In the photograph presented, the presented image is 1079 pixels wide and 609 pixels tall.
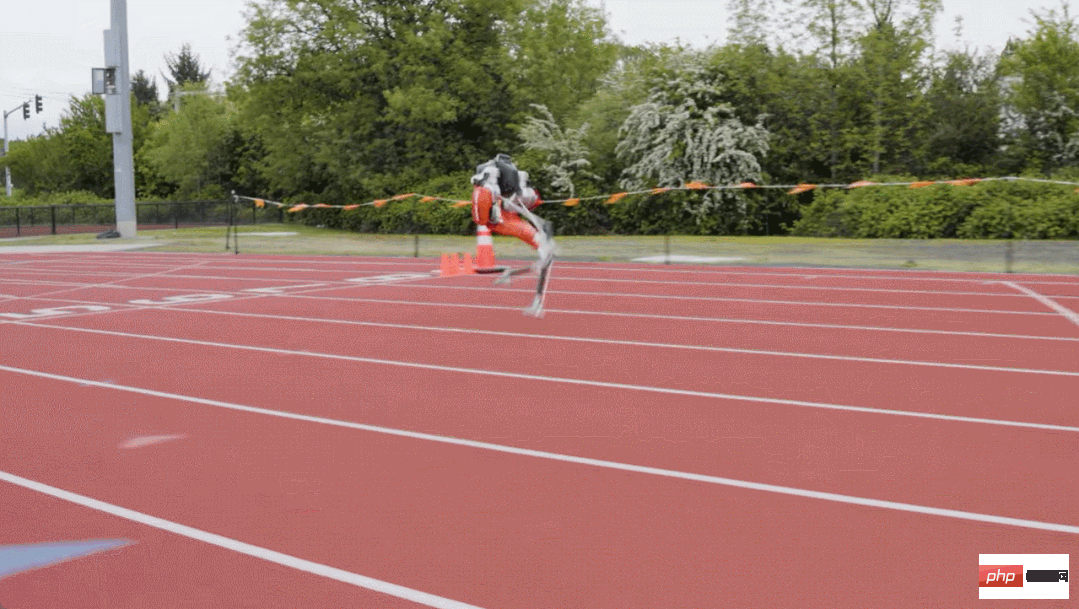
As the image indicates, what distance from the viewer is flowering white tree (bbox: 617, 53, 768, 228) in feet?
98.4

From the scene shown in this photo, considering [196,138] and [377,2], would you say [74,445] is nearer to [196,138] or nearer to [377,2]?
[377,2]

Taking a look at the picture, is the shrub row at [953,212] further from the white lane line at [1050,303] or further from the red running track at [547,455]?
the red running track at [547,455]

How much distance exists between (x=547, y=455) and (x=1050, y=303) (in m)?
9.91

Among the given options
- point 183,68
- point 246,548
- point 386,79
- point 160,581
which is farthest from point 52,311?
point 183,68

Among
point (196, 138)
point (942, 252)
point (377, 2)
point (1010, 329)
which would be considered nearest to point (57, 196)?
point (196, 138)

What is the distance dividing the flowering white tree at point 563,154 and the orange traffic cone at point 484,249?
59.9 feet

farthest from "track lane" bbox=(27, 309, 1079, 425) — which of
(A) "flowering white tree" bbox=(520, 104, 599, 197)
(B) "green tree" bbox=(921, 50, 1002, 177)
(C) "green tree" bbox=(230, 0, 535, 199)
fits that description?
(C) "green tree" bbox=(230, 0, 535, 199)

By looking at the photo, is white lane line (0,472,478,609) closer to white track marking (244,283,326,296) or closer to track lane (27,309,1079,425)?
track lane (27,309,1079,425)

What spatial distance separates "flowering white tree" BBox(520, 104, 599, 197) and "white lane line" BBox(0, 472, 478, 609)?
92.3ft

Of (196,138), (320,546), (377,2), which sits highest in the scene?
(377,2)

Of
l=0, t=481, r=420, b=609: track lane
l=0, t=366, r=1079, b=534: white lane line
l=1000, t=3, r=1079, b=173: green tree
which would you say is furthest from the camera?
l=1000, t=3, r=1079, b=173: green tree

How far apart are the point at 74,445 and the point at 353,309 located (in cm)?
741

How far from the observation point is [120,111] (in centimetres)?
3538

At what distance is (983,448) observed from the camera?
20.9 ft
